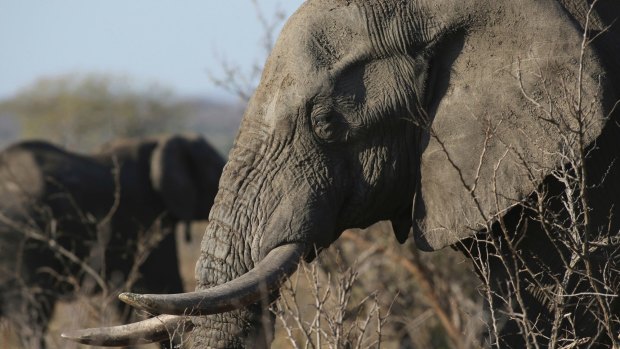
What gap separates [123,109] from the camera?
103ft

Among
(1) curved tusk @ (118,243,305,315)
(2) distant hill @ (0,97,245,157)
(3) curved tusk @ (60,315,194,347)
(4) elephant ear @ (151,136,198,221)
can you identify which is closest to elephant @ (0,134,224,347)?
(4) elephant ear @ (151,136,198,221)

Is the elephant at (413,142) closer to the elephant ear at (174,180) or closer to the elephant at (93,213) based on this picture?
the elephant at (93,213)

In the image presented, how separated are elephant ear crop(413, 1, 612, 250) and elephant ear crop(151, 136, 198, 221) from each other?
5026 mm

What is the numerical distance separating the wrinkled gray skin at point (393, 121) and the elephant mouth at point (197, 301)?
0.08m

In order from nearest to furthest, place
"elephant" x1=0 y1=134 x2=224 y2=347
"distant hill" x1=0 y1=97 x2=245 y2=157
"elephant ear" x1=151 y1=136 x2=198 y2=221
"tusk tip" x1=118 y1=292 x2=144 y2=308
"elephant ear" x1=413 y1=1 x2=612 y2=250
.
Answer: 1. "tusk tip" x1=118 y1=292 x2=144 y2=308
2. "elephant ear" x1=413 y1=1 x2=612 y2=250
3. "elephant" x1=0 y1=134 x2=224 y2=347
4. "elephant ear" x1=151 y1=136 x2=198 y2=221
5. "distant hill" x1=0 y1=97 x2=245 y2=157

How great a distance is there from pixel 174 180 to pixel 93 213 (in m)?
0.82

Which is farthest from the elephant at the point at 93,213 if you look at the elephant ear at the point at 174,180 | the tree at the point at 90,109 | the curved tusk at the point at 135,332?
the tree at the point at 90,109

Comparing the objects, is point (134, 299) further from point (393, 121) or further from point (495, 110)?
point (495, 110)

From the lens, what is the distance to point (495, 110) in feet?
12.4

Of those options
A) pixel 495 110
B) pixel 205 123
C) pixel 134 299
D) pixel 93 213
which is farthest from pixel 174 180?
pixel 205 123

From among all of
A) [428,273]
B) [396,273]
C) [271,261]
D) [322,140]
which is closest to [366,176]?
[322,140]

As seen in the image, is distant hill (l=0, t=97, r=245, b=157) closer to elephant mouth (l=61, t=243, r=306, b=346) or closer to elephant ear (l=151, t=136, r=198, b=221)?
elephant ear (l=151, t=136, r=198, b=221)

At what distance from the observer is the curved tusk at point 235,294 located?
3391 mm

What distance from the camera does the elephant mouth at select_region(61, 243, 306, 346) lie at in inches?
134
